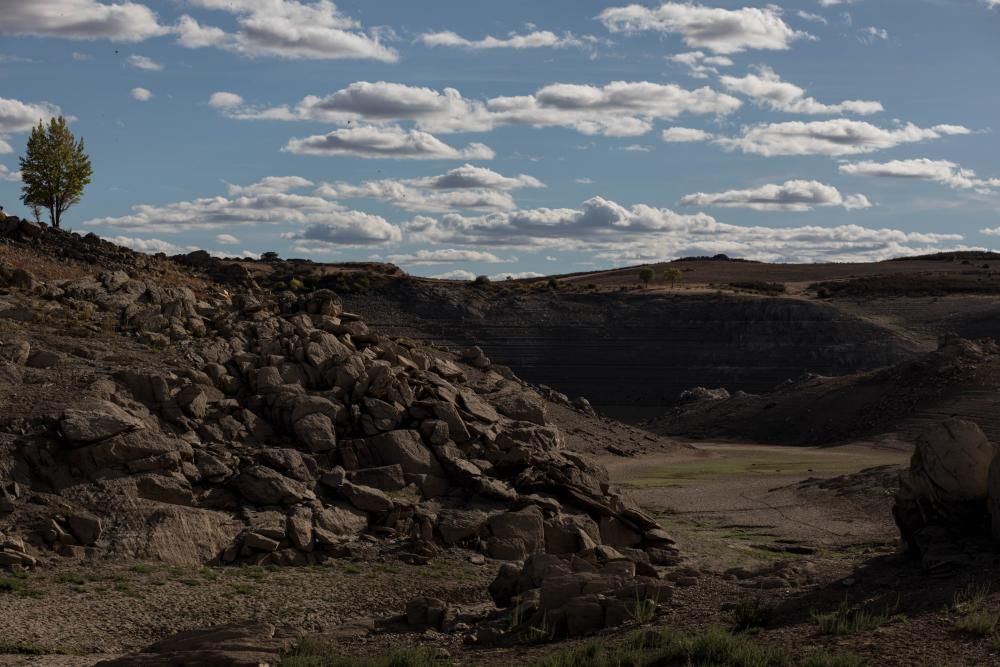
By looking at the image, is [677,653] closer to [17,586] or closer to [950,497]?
[950,497]

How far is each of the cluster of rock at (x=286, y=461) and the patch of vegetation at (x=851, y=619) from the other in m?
2.88

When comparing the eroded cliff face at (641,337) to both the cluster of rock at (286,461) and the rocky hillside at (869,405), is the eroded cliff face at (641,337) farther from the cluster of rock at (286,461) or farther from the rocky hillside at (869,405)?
the cluster of rock at (286,461)

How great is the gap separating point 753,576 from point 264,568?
8476mm

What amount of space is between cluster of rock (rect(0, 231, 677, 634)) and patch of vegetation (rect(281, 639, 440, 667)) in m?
2.49

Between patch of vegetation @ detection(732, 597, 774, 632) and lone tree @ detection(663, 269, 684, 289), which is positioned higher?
lone tree @ detection(663, 269, 684, 289)

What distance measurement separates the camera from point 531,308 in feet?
307

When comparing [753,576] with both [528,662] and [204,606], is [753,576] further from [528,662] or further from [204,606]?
[204,606]

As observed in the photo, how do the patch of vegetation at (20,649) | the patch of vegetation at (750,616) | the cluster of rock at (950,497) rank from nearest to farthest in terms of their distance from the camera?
the patch of vegetation at (750,616) → the patch of vegetation at (20,649) → the cluster of rock at (950,497)

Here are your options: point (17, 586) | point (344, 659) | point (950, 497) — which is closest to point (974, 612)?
point (950, 497)

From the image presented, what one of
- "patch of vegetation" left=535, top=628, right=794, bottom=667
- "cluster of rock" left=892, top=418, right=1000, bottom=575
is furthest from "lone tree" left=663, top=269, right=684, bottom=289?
"patch of vegetation" left=535, top=628, right=794, bottom=667

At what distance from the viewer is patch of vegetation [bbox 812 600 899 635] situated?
46.7 feet

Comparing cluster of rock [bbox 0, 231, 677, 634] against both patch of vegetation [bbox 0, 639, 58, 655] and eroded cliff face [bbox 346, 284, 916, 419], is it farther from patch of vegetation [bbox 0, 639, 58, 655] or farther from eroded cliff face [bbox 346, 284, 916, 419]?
eroded cliff face [bbox 346, 284, 916, 419]

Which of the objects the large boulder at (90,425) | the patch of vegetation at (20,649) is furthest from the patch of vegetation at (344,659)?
the large boulder at (90,425)

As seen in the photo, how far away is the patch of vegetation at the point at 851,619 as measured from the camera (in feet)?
46.7
